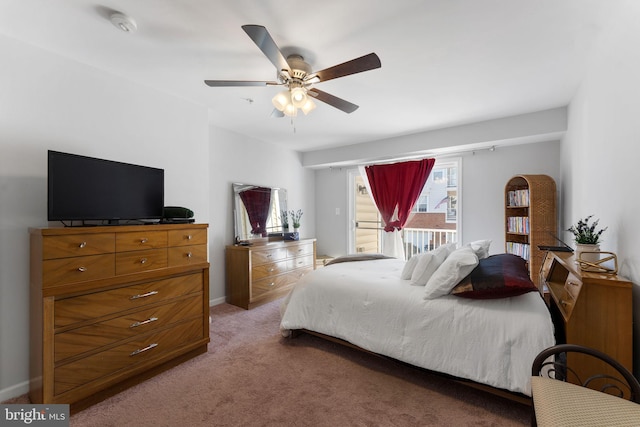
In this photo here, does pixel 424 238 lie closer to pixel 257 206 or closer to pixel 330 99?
pixel 257 206

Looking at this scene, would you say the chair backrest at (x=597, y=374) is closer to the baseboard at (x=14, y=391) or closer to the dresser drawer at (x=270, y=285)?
the dresser drawer at (x=270, y=285)

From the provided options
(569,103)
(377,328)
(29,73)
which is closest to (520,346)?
(377,328)

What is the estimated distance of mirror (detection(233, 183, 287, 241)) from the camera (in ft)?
13.1

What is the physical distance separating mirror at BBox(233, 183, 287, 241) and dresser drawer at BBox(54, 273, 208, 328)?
5.46 feet

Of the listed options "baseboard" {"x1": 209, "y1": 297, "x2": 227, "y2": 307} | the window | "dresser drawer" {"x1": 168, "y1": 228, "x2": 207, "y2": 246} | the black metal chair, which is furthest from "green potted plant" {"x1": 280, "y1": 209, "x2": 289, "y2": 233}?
the black metal chair

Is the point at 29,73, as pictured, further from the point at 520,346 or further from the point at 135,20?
the point at 520,346

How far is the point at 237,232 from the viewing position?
3.95 metres

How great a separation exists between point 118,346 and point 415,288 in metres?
2.18

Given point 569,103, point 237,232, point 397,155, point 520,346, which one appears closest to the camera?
point 520,346

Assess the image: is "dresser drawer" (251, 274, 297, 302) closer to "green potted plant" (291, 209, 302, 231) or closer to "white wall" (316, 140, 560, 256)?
"green potted plant" (291, 209, 302, 231)

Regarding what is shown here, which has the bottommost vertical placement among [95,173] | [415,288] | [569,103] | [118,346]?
[118,346]

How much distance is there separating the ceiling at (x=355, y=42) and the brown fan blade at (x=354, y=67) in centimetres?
25

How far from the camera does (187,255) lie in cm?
230

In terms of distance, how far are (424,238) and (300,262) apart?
220cm
